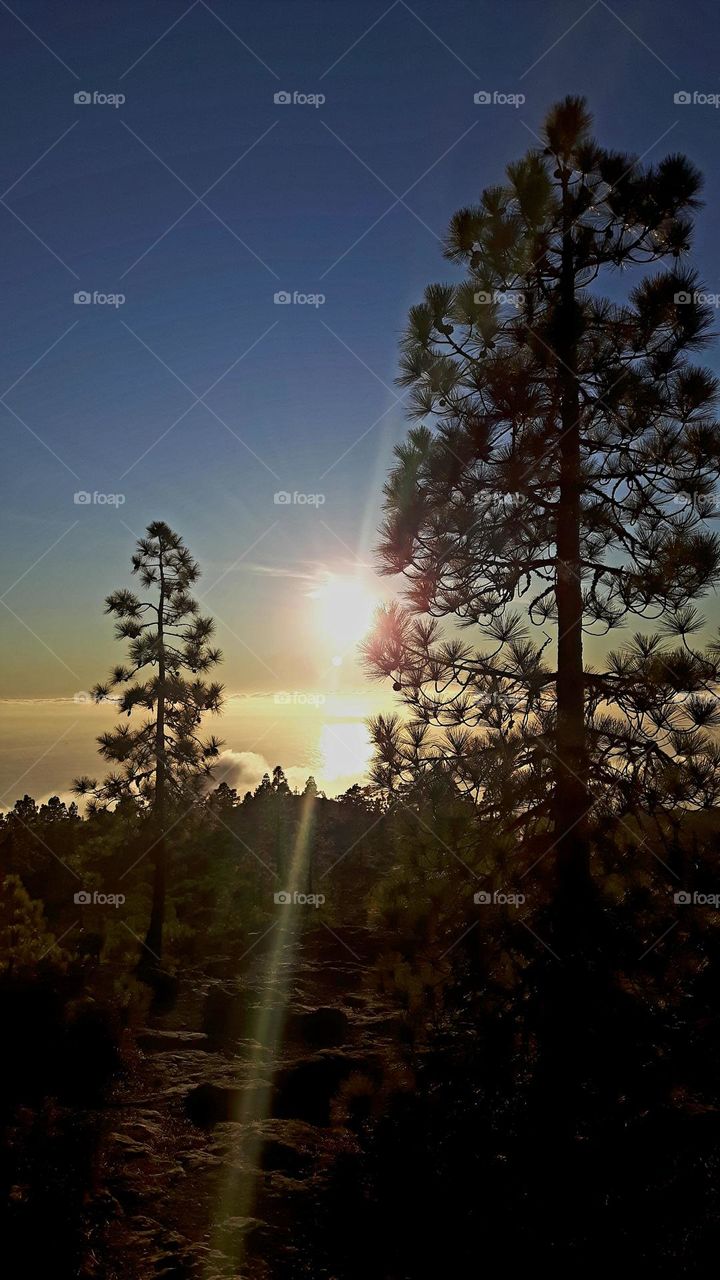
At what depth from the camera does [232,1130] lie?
9.30 metres

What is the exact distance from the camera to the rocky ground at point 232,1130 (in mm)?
6438

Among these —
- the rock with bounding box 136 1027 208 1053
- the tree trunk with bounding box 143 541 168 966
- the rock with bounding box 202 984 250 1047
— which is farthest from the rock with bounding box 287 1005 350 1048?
the tree trunk with bounding box 143 541 168 966

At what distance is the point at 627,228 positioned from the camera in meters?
8.34

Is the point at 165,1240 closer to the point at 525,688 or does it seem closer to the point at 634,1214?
the point at 634,1214

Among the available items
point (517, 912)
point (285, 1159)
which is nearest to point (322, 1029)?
point (285, 1159)

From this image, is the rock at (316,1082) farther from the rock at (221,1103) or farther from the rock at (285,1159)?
the rock at (285,1159)

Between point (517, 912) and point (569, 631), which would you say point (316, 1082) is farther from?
point (569, 631)

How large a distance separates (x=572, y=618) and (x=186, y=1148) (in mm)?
8583

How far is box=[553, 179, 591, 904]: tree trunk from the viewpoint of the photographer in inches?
301

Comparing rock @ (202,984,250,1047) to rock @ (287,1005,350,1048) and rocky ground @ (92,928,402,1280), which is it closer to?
rocky ground @ (92,928,402,1280)

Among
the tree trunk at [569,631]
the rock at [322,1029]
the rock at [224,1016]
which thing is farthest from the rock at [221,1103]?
the tree trunk at [569,631]

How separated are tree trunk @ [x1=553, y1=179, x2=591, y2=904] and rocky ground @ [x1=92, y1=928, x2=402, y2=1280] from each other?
117 inches

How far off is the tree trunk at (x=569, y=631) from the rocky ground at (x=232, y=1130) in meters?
2.97

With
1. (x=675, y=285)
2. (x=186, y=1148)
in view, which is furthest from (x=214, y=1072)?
(x=675, y=285)
